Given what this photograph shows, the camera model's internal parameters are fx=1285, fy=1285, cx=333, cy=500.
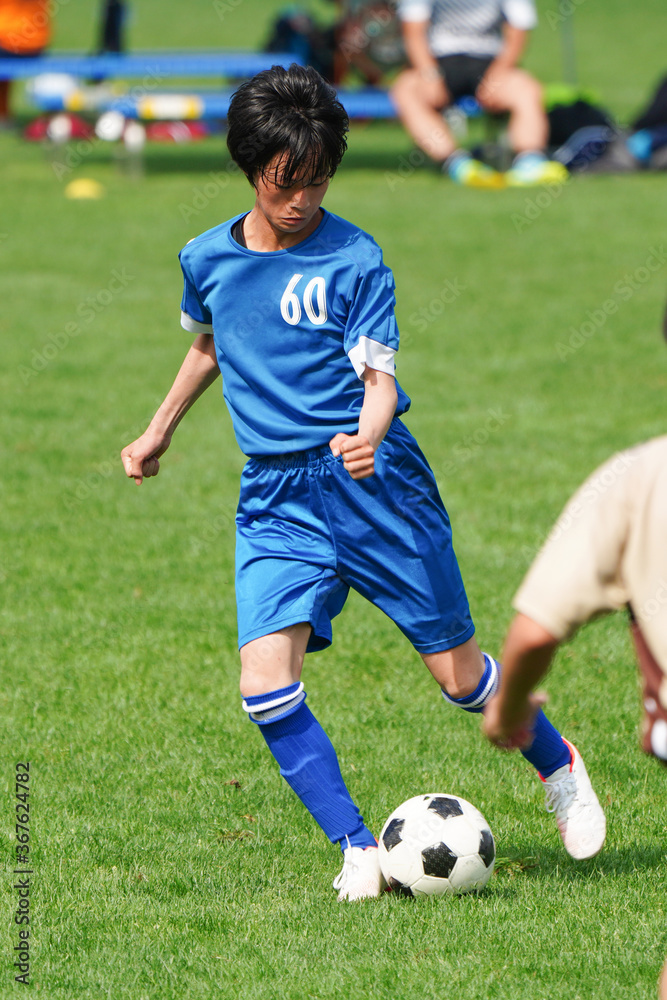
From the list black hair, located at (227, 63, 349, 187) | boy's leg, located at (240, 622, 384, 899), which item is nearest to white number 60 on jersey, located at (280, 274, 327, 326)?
black hair, located at (227, 63, 349, 187)

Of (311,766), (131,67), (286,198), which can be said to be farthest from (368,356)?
(131,67)

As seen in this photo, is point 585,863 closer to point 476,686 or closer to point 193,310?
point 476,686

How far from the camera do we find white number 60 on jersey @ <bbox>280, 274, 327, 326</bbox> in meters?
3.22

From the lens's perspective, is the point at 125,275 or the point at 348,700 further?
the point at 125,275

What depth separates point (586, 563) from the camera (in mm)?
2055

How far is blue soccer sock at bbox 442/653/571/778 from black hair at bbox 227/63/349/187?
4.53 ft

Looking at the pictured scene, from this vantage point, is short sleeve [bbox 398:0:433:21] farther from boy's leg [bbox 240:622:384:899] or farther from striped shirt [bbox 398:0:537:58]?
boy's leg [bbox 240:622:384:899]

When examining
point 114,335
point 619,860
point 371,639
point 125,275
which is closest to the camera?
point 619,860

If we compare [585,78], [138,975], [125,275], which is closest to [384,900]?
[138,975]

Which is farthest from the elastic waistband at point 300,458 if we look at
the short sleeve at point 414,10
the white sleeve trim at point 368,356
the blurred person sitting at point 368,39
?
the blurred person sitting at point 368,39

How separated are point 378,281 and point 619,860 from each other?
66.0 inches

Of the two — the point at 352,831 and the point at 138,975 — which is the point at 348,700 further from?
the point at 138,975

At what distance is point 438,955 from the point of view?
2.98 metres

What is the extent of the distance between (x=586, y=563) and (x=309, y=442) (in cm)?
130
